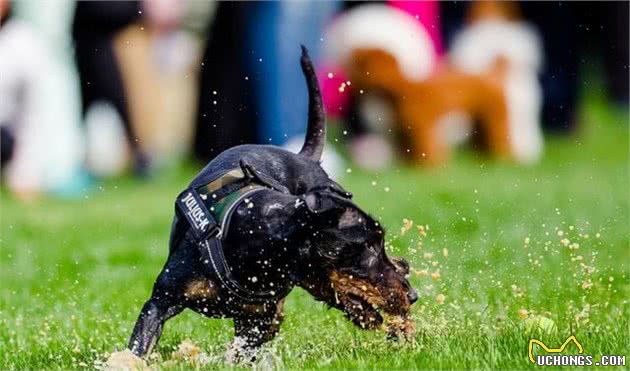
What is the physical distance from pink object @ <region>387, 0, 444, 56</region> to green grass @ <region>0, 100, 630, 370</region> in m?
1.53

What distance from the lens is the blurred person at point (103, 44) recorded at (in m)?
12.9

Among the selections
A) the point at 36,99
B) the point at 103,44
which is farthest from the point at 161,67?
the point at 36,99

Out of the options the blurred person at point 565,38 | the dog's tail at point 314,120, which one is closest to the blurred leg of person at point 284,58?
the blurred person at point 565,38

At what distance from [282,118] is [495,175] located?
1.68 meters

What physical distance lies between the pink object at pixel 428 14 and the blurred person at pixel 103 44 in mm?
2231

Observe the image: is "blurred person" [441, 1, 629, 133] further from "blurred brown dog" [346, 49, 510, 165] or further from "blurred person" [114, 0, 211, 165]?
"blurred person" [114, 0, 211, 165]

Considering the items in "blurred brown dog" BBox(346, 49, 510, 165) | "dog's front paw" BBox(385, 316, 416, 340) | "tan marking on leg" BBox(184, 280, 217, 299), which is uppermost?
"blurred brown dog" BBox(346, 49, 510, 165)

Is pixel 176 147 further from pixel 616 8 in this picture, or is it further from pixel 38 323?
pixel 38 323

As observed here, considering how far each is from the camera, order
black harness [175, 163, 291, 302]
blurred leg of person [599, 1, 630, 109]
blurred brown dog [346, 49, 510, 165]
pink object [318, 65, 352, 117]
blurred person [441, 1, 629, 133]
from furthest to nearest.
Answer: blurred leg of person [599, 1, 630, 109] < blurred person [441, 1, 629, 133] < pink object [318, 65, 352, 117] < blurred brown dog [346, 49, 510, 165] < black harness [175, 163, 291, 302]

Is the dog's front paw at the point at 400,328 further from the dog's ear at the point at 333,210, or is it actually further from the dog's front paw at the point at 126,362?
the dog's front paw at the point at 126,362

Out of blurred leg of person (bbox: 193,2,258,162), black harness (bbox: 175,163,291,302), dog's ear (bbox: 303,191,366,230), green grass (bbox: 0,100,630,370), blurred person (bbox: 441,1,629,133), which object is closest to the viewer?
dog's ear (bbox: 303,191,366,230)

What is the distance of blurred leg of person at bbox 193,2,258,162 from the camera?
43.2 ft

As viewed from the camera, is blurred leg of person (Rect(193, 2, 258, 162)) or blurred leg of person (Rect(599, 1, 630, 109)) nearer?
blurred leg of person (Rect(193, 2, 258, 162))

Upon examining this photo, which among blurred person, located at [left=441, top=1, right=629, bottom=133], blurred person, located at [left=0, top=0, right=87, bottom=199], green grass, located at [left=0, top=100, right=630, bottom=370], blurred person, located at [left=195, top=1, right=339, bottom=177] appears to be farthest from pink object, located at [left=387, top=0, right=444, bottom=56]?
blurred person, located at [left=0, top=0, right=87, bottom=199]
